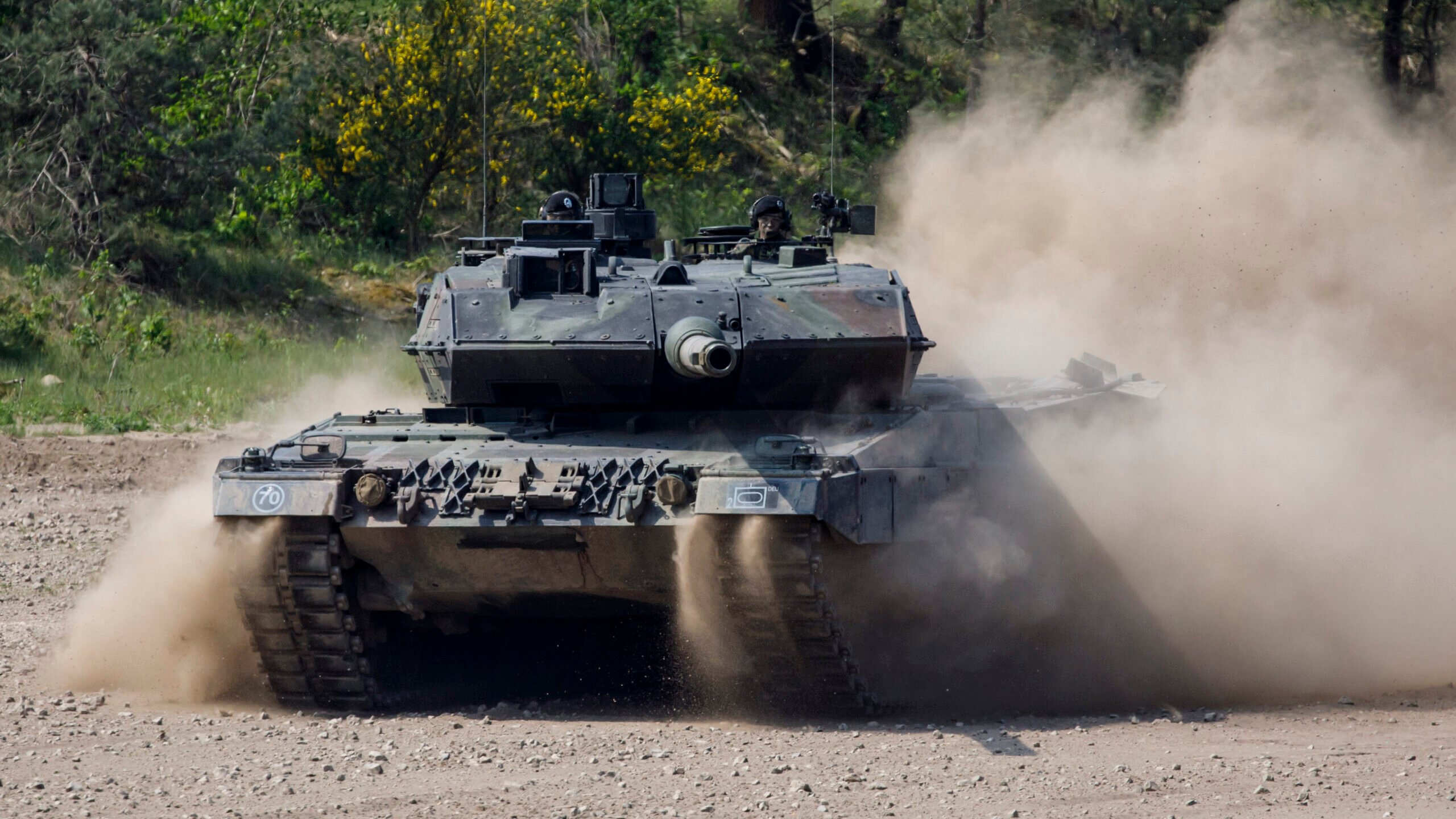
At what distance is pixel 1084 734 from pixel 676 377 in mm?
3113

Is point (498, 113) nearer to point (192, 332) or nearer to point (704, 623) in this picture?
point (192, 332)

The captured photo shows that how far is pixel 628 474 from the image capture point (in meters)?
10.3

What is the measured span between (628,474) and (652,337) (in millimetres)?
1263

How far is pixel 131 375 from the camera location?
21.9 meters

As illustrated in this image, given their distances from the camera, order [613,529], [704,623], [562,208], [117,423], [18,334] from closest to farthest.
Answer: [613,529], [704,623], [562,208], [117,423], [18,334]

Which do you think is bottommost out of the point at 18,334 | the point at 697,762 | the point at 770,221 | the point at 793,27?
the point at 18,334

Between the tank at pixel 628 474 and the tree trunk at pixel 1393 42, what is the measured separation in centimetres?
1533

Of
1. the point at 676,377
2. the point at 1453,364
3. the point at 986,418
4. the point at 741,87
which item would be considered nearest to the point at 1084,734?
the point at 986,418

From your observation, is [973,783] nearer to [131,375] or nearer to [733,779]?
[733,779]

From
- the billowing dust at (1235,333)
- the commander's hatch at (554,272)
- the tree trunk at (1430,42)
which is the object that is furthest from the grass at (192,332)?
the tree trunk at (1430,42)

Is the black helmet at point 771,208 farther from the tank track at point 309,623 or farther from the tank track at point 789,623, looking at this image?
the tank track at point 309,623

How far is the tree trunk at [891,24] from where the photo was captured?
102ft

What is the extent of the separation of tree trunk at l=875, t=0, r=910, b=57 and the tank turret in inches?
782

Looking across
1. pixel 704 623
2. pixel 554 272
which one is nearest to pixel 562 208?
pixel 554 272
